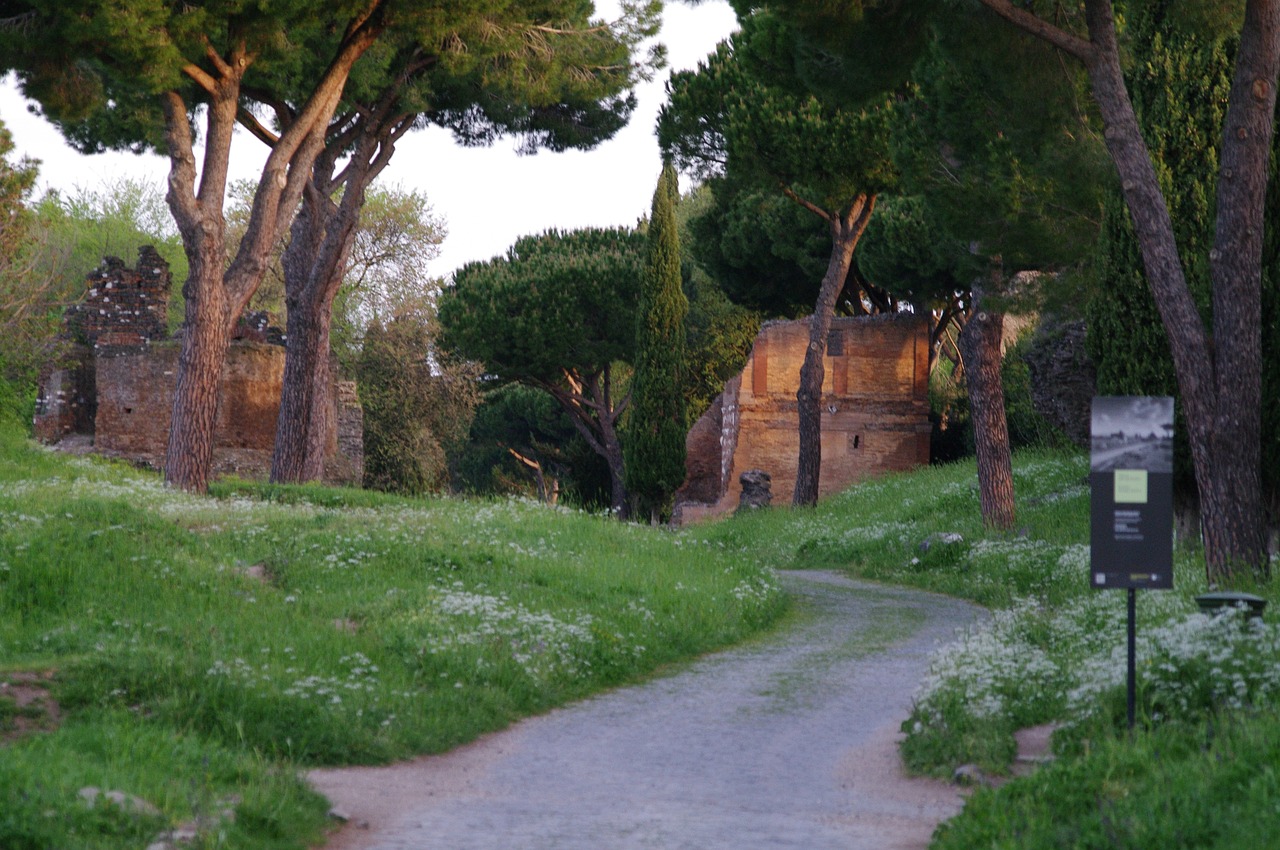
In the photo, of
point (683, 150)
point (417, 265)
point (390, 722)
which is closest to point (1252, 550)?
point (390, 722)

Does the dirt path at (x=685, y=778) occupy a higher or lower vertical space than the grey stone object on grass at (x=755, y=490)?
lower

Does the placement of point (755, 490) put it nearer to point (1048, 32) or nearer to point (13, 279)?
point (13, 279)

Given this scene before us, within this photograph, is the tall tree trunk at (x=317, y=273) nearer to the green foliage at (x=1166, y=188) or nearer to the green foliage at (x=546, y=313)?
the green foliage at (x=546, y=313)

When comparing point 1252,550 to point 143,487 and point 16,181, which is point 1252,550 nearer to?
point 143,487

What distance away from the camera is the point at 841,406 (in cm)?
2983

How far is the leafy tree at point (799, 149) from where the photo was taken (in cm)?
2295

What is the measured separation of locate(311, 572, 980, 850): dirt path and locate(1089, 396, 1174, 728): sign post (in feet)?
4.37

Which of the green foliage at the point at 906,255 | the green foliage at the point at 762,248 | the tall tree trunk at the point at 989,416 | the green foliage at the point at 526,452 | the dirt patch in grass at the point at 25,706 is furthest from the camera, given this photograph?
the green foliage at the point at 526,452

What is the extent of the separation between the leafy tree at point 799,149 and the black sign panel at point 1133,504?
15550 mm

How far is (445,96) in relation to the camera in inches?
838

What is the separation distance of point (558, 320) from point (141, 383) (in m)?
12.5

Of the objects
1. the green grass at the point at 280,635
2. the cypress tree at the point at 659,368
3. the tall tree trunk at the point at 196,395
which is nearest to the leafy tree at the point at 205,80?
the tall tree trunk at the point at 196,395

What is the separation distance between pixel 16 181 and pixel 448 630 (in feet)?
55.1

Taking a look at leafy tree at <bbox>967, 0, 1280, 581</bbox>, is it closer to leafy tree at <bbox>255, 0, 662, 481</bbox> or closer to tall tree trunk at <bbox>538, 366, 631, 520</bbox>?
leafy tree at <bbox>255, 0, 662, 481</bbox>
